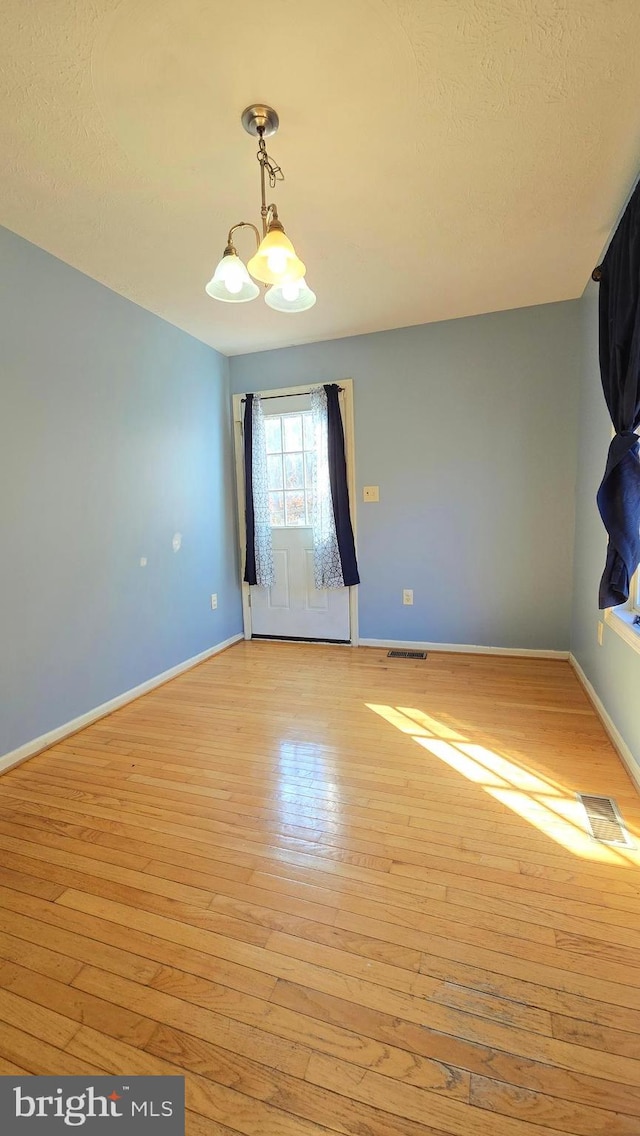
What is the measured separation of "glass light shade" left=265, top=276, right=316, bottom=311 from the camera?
1671 mm

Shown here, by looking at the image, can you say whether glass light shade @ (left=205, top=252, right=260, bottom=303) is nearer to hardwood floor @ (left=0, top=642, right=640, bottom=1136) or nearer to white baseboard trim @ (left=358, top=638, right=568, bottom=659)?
hardwood floor @ (left=0, top=642, right=640, bottom=1136)

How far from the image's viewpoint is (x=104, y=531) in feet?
8.71

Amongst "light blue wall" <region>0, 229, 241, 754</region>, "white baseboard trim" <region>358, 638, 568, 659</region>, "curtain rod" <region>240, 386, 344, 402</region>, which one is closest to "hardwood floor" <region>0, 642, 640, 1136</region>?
"light blue wall" <region>0, 229, 241, 754</region>

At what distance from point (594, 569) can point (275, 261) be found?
7.57ft

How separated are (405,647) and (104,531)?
2400 millimetres

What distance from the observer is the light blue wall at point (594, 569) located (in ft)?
6.63

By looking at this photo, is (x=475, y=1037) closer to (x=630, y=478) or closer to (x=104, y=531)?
Result: (x=630, y=478)

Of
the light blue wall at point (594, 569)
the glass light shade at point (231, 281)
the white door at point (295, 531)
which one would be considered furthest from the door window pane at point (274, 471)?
the light blue wall at point (594, 569)

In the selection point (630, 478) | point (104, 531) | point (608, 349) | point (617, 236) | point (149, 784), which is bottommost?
point (149, 784)

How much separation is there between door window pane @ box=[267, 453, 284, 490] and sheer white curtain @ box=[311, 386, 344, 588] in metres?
0.31

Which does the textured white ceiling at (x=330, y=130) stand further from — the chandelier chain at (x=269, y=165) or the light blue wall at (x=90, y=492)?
the light blue wall at (x=90, y=492)

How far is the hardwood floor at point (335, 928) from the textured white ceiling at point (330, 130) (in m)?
2.48

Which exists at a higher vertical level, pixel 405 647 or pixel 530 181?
pixel 530 181

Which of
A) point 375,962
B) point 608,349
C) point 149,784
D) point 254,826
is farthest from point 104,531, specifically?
point 608,349
